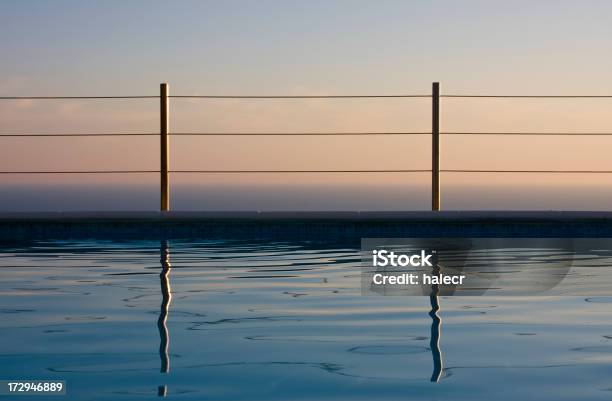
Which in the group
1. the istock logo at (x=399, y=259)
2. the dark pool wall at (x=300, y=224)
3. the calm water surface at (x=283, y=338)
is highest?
the dark pool wall at (x=300, y=224)

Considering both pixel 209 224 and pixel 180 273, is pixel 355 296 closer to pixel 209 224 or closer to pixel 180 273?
pixel 180 273

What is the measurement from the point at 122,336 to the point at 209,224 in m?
2.82

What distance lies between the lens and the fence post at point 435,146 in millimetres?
5484

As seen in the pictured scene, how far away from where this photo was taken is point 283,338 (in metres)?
2.19

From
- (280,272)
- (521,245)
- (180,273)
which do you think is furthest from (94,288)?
(521,245)

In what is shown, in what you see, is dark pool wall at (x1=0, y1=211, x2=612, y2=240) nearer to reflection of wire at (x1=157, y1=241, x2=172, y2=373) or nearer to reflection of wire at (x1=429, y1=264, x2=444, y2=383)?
reflection of wire at (x1=157, y1=241, x2=172, y2=373)

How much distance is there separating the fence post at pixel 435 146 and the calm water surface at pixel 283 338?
6.64ft

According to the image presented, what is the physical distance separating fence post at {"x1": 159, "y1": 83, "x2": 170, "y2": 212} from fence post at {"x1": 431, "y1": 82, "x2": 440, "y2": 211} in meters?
1.58

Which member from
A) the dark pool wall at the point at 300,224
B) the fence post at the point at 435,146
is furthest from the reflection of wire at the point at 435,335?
the fence post at the point at 435,146

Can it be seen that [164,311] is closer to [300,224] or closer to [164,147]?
[300,224]

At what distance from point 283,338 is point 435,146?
3578 mm

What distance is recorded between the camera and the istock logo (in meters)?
3.89
